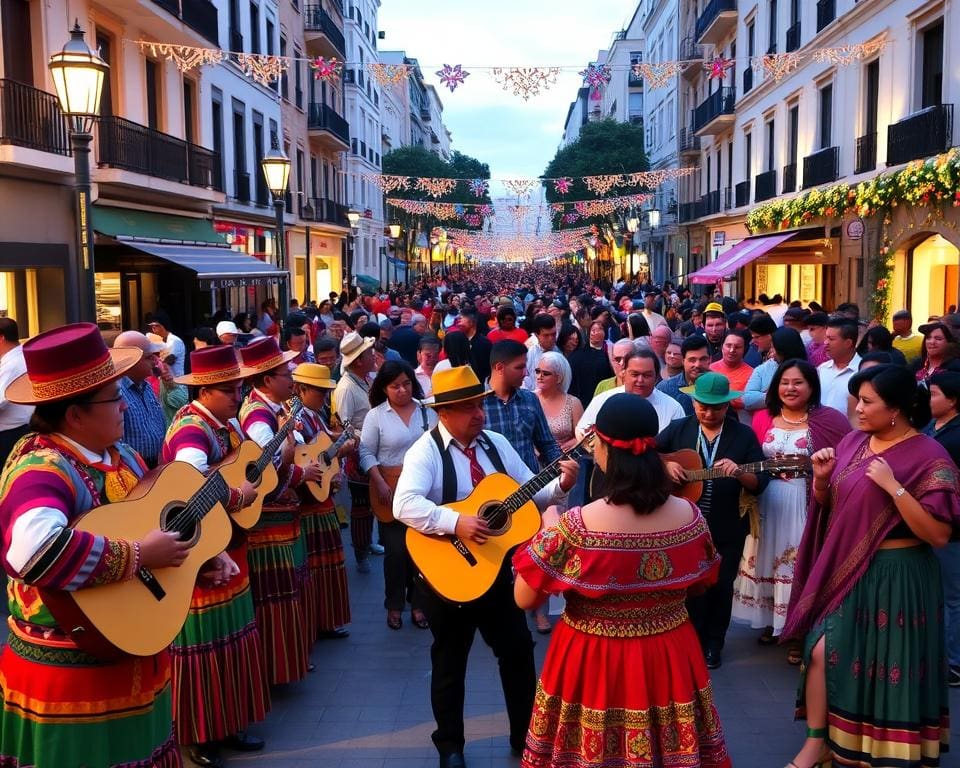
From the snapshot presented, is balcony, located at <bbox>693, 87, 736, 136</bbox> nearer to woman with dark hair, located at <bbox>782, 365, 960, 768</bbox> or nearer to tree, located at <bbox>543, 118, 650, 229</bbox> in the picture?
tree, located at <bbox>543, 118, 650, 229</bbox>

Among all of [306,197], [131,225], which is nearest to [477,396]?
[131,225]

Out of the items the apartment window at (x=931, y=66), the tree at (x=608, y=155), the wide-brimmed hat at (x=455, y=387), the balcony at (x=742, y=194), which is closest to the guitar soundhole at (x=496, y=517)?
the wide-brimmed hat at (x=455, y=387)

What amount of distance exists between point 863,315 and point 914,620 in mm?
16963

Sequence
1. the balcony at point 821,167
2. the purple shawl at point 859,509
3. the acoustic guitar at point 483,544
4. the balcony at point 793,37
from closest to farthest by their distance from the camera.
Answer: the purple shawl at point 859,509, the acoustic guitar at point 483,544, the balcony at point 821,167, the balcony at point 793,37

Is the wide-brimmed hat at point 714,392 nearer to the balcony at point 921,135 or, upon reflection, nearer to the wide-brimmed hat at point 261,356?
the wide-brimmed hat at point 261,356

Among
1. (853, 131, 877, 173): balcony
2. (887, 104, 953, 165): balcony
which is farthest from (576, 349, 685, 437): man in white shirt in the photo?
(853, 131, 877, 173): balcony

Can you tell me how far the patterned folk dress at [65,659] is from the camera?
303 cm

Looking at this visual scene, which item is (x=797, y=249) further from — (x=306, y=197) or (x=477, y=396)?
(x=477, y=396)

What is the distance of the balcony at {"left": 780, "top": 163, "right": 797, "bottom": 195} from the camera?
982 inches

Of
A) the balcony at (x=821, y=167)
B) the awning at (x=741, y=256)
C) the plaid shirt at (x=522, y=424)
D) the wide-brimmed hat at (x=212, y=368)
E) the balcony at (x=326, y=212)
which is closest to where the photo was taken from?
the wide-brimmed hat at (x=212, y=368)

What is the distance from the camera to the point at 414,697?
217 inches

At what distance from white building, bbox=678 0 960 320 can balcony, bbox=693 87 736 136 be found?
61mm

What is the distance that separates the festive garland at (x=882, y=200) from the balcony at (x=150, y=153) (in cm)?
1355

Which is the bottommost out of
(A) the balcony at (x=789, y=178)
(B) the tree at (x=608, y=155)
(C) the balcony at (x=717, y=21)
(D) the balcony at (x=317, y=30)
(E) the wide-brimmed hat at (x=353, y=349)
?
(E) the wide-brimmed hat at (x=353, y=349)
